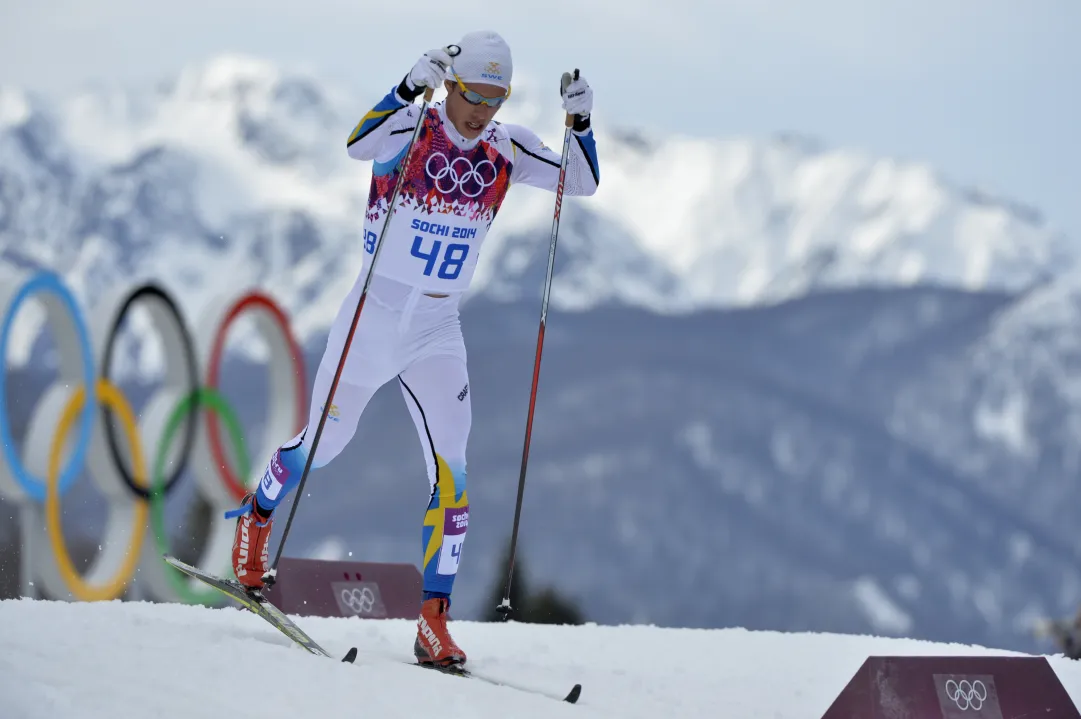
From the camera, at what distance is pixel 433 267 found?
5.86 metres

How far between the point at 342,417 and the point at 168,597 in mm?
8470

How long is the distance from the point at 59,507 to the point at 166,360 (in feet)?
7.92

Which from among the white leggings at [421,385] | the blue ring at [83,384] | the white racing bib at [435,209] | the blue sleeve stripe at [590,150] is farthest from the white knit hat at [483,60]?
the blue ring at [83,384]

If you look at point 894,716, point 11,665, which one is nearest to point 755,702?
point 894,716

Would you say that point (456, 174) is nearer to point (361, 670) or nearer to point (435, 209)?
point (435, 209)

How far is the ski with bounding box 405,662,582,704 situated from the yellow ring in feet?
25.4

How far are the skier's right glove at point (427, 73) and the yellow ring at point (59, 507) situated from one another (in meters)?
8.25

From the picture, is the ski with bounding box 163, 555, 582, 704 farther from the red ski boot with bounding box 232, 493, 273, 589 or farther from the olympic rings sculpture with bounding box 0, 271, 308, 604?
the olympic rings sculpture with bounding box 0, 271, 308, 604

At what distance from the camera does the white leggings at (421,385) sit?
5910mm

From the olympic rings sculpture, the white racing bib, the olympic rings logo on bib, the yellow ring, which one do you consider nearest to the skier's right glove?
the white racing bib

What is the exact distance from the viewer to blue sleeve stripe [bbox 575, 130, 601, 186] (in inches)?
244

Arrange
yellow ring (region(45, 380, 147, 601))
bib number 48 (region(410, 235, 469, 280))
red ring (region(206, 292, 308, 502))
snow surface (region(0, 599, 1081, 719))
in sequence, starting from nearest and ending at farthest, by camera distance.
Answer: snow surface (region(0, 599, 1081, 719)) < bib number 48 (region(410, 235, 469, 280)) < yellow ring (region(45, 380, 147, 601)) < red ring (region(206, 292, 308, 502))

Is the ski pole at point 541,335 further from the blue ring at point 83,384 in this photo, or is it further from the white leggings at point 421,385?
the blue ring at point 83,384

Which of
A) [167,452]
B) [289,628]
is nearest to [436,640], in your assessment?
[289,628]
